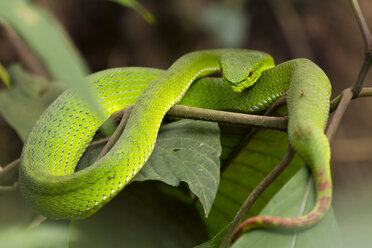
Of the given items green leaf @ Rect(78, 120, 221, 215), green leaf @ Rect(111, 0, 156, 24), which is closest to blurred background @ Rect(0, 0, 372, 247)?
green leaf @ Rect(111, 0, 156, 24)

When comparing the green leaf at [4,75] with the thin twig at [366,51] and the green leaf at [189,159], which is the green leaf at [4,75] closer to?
the green leaf at [189,159]

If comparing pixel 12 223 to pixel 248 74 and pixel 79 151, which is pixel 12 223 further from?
pixel 248 74

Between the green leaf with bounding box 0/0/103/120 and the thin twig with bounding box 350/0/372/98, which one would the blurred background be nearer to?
the thin twig with bounding box 350/0/372/98

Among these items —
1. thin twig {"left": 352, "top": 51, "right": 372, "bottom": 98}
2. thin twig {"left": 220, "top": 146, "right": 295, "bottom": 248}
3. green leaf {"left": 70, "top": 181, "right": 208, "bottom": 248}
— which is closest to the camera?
thin twig {"left": 220, "top": 146, "right": 295, "bottom": 248}

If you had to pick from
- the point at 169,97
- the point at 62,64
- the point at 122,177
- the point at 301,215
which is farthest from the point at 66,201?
the point at 62,64

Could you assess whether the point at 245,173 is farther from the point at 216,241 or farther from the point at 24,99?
the point at 24,99

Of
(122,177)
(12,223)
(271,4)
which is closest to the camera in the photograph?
(122,177)

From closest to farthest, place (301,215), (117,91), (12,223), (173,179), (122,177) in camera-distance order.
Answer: (301,215) < (173,179) < (122,177) < (12,223) < (117,91)
